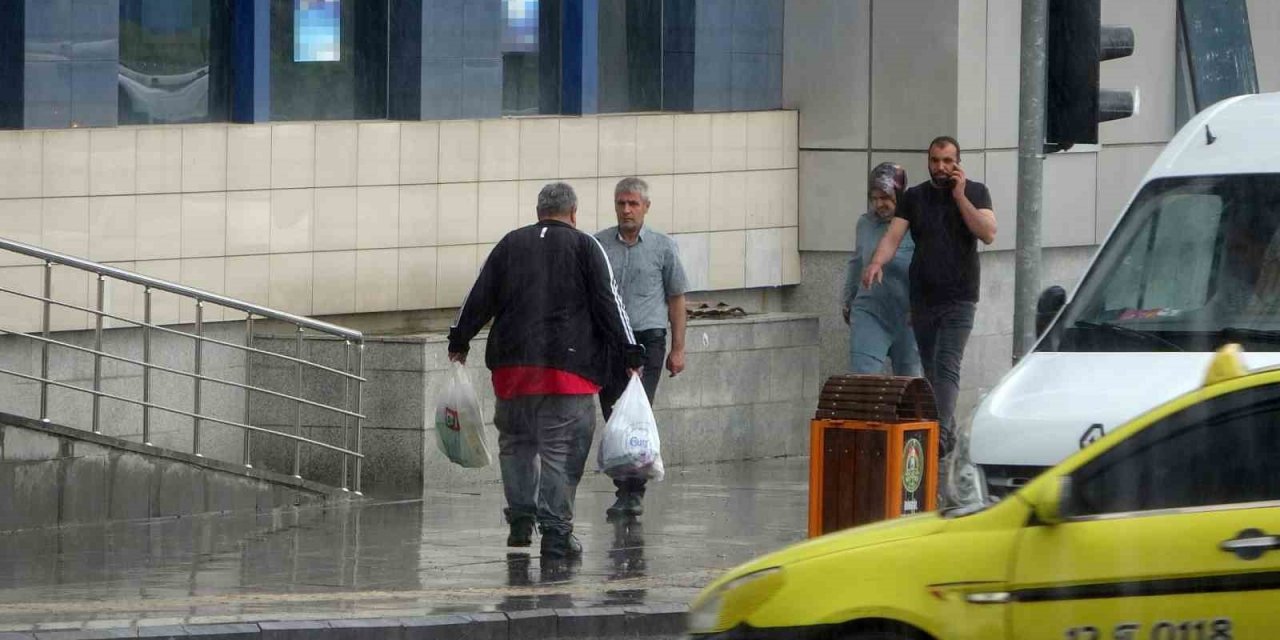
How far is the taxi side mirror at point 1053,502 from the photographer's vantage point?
6.29m

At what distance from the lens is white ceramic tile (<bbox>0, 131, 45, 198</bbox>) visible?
40.4 feet

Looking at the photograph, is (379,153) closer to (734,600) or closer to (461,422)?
(461,422)

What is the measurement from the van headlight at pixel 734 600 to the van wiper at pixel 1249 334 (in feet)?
8.37

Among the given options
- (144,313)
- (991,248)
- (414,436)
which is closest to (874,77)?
(991,248)

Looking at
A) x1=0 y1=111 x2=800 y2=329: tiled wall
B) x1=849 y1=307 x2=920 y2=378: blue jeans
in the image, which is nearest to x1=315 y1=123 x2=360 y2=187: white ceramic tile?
A: x1=0 y1=111 x2=800 y2=329: tiled wall

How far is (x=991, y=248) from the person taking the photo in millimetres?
16688

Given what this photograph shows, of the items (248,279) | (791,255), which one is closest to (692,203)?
(791,255)

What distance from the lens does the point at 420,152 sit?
14.5 m

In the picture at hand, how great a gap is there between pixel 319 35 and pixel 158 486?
3.40m

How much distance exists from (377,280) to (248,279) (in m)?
0.95

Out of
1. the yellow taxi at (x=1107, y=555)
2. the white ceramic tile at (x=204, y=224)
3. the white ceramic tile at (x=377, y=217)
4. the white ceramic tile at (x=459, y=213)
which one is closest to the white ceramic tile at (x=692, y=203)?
the white ceramic tile at (x=459, y=213)

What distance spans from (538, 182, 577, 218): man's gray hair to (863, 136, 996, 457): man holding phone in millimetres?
3025

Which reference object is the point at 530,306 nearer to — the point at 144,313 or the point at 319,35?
the point at 144,313

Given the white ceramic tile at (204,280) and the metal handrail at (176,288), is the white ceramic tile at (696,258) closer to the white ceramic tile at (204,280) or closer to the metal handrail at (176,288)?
the metal handrail at (176,288)
